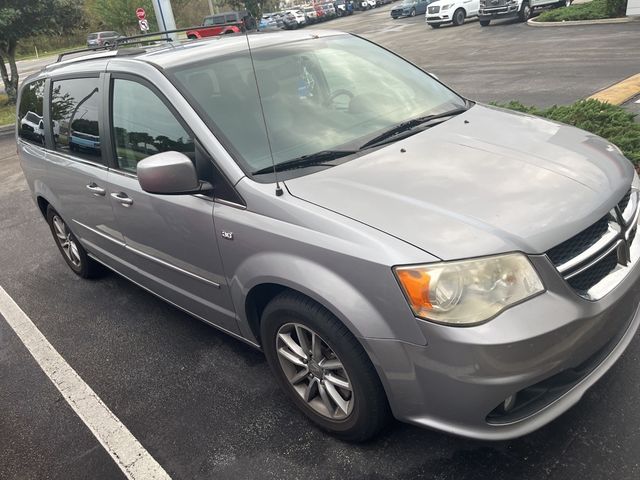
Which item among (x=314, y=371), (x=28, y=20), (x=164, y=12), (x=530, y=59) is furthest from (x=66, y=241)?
(x=28, y=20)

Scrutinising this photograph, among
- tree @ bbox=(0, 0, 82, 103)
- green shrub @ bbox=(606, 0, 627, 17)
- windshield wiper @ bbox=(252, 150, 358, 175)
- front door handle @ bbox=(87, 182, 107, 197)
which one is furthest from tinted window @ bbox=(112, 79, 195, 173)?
green shrub @ bbox=(606, 0, 627, 17)

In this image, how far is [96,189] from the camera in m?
3.66

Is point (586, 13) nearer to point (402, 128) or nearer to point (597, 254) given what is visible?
point (402, 128)

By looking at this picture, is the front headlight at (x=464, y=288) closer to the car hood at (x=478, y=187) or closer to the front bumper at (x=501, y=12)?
the car hood at (x=478, y=187)

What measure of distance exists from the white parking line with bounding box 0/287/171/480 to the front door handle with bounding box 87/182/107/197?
3.85ft

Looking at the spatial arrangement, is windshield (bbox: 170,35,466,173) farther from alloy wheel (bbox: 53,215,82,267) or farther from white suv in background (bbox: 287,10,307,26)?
white suv in background (bbox: 287,10,307,26)

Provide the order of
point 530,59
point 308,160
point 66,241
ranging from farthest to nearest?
point 530,59, point 66,241, point 308,160

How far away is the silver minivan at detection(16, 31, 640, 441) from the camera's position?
2.04 meters

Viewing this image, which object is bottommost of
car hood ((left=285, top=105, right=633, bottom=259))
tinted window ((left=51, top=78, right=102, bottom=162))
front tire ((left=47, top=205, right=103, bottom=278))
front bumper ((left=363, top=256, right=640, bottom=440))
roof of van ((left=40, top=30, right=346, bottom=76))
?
front tire ((left=47, top=205, right=103, bottom=278))

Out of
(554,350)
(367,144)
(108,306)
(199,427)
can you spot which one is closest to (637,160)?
(367,144)

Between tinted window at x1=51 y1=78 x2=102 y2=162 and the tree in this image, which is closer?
tinted window at x1=51 y1=78 x2=102 y2=162

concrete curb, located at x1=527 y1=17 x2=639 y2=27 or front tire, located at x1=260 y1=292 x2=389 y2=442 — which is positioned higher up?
front tire, located at x1=260 y1=292 x2=389 y2=442

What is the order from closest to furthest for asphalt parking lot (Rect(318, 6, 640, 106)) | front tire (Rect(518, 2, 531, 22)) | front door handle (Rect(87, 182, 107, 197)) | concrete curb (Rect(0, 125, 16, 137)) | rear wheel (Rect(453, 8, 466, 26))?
front door handle (Rect(87, 182, 107, 197)), asphalt parking lot (Rect(318, 6, 640, 106)), concrete curb (Rect(0, 125, 16, 137)), front tire (Rect(518, 2, 531, 22)), rear wheel (Rect(453, 8, 466, 26))

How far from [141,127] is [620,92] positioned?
699 cm
